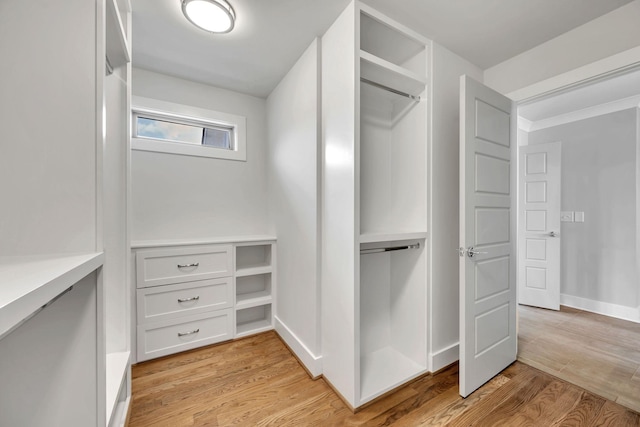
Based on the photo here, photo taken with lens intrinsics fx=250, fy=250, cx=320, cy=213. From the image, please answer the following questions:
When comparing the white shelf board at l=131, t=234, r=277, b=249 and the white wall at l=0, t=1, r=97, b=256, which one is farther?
the white shelf board at l=131, t=234, r=277, b=249

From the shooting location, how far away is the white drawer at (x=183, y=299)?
2.04 meters

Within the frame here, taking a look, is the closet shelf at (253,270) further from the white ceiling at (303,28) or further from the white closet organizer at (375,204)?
the white ceiling at (303,28)

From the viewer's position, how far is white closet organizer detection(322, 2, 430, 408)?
1.54m

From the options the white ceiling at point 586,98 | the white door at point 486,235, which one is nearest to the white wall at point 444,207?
the white door at point 486,235

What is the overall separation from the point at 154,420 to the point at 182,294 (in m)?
0.91

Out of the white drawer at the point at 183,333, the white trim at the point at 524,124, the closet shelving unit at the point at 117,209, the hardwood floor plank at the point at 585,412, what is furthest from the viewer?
the white trim at the point at 524,124

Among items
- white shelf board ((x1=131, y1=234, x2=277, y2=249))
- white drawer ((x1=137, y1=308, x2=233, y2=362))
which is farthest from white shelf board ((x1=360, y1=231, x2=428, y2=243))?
white drawer ((x1=137, y1=308, x2=233, y2=362))

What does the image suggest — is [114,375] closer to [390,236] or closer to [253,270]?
[253,270]

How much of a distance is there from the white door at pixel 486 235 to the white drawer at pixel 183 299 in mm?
1967

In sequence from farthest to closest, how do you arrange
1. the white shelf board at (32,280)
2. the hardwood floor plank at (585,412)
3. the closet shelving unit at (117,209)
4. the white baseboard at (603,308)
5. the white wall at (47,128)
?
the white baseboard at (603,308)
the hardwood floor plank at (585,412)
the closet shelving unit at (117,209)
the white wall at (47,128)
the white shelf board at (32,280)

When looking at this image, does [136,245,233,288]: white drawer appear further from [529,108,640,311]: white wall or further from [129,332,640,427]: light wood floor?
[529,108,640,311]: white wall

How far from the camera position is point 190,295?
220 centimetres

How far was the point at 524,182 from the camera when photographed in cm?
338

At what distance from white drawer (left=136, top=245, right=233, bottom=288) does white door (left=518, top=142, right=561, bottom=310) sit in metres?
3.75
